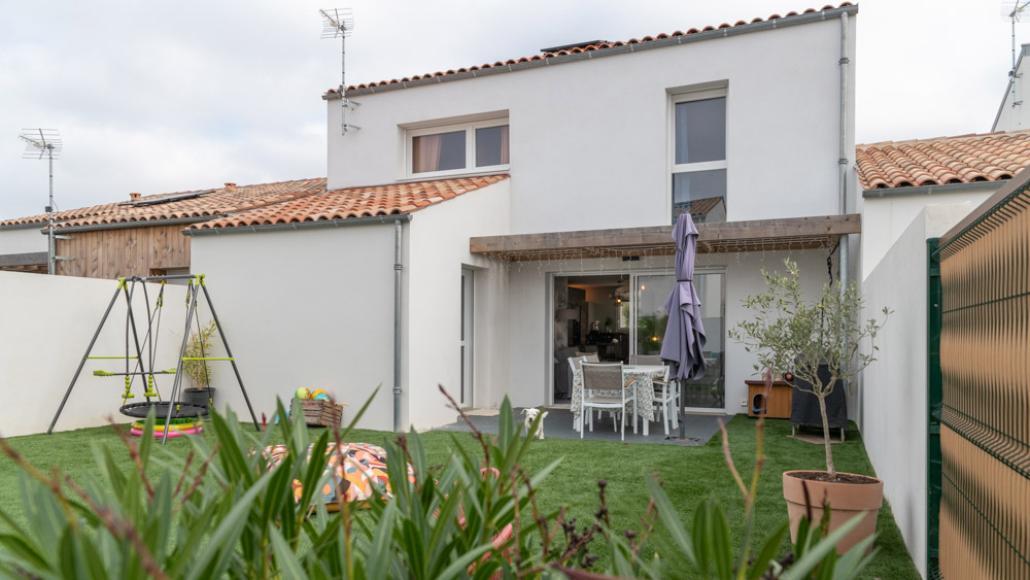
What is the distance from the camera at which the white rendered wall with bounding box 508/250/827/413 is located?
9.62 meters

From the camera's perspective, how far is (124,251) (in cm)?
1169

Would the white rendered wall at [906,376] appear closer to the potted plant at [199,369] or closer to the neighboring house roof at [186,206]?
the potted plant at [199,369]

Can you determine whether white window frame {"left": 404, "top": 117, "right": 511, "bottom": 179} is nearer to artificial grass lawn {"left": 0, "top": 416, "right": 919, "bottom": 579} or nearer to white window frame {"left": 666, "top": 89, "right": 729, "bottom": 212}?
white window frame {"left": 666, "top": 89, "right": 729, "bottom": 212}

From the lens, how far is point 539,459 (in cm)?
654

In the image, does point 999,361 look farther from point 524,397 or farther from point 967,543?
point 524,397

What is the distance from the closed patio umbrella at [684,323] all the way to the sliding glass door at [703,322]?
7.21 ft

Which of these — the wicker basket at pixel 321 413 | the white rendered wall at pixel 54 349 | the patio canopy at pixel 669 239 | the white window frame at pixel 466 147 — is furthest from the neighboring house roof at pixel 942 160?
the white rendered wall at pixel 54 349

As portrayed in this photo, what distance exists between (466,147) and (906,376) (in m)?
8.58

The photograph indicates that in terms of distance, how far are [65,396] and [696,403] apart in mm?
8189

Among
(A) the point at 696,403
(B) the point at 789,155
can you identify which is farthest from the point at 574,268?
(B) the point at 789,155

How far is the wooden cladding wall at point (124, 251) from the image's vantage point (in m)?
11.3

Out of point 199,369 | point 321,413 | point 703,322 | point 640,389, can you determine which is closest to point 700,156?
point 703,322

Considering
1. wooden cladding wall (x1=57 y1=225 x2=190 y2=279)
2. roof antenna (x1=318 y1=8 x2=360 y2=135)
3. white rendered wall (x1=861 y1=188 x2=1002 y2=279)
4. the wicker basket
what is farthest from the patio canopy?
wooden cladding wall (x1=57 y1=225 x2=190 y2=279)

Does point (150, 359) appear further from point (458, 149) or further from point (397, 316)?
point (458, 149)
